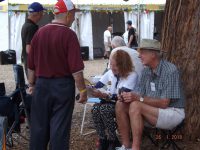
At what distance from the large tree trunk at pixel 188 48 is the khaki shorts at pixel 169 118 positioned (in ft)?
2.53

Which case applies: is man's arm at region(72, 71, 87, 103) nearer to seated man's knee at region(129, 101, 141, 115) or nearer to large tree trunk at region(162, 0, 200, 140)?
seated man's knee at region(129, 101, 141, 115)

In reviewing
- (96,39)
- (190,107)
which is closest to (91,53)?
(96,39)

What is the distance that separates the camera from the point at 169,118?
442 centimetres

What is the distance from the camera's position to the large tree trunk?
5129mm

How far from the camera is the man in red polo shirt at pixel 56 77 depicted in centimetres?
410

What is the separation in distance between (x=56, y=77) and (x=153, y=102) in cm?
103

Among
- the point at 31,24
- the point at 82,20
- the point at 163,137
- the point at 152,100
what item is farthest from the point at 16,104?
the point at 82,20

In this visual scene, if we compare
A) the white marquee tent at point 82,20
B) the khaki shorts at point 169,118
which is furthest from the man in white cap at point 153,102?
the white marquee tent at point 82,20

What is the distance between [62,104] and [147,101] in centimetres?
89

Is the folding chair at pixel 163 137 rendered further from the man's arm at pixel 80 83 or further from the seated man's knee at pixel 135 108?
the man's arm at pixel 80 83

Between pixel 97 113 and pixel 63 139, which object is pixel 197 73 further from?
pixel 63 139

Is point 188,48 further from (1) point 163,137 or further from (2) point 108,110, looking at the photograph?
(2) point 108,110

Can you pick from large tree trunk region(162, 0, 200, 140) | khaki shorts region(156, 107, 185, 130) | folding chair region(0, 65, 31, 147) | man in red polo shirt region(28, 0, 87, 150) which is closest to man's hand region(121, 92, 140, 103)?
khaki shorts region(156, 107, 185, 130)

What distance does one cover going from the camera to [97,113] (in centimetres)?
489
